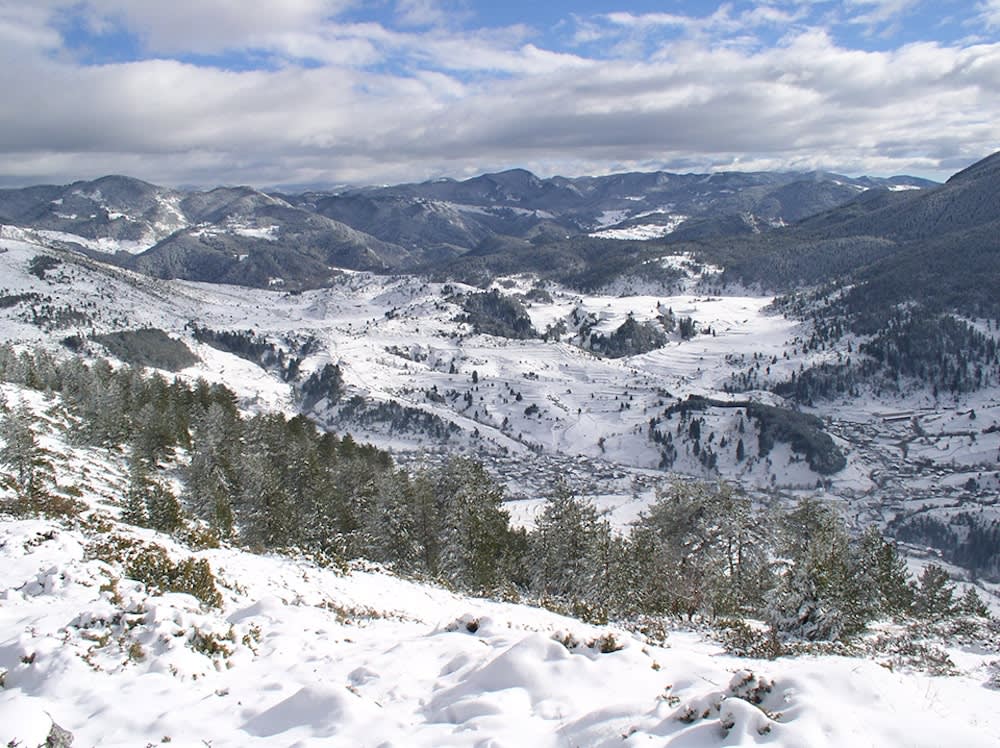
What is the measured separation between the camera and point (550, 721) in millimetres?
12836

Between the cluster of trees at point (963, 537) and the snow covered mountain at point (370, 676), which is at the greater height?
the snow covered mountain at point (370, 676)

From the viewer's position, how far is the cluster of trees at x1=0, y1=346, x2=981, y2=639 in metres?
38.8

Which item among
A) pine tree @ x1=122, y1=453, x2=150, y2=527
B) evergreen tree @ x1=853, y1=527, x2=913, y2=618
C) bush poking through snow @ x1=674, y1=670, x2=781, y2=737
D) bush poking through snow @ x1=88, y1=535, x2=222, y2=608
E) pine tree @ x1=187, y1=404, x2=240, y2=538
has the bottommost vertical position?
evergreen tree @ x1=853, y1=527, x2=913, y2=618

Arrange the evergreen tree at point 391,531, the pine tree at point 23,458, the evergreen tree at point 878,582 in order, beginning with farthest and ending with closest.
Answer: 1. the evergreen tree at point 391,531
2. the pine tree at point 23,458
3. the evergreen tree at point 878,582

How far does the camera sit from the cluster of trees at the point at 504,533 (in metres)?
38.8

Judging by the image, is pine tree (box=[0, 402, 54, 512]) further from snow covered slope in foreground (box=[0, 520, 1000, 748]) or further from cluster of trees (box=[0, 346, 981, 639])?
snow covered slope in foreground (box=[0, 520, 1000, 748])

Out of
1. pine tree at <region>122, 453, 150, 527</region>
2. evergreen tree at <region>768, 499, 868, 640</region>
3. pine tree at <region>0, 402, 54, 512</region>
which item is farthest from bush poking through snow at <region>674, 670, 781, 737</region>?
pine tree at <region>0, 402, 54, 512</region>

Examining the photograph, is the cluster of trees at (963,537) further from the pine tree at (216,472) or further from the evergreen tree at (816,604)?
the pine tree at (216,472)

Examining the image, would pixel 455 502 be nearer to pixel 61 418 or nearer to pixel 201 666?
pixel 201 666

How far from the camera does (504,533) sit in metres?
54.7

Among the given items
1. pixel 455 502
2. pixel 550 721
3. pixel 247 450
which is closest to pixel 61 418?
pixel 247 450

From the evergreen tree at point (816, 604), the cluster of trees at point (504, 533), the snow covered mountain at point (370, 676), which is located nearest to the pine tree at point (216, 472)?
the cluster of trees at point (504, 533)

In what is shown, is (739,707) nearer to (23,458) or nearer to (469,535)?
(469,535)

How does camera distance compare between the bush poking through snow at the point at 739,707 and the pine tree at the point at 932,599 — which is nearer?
the bush poking through snow at the point at 739,707
